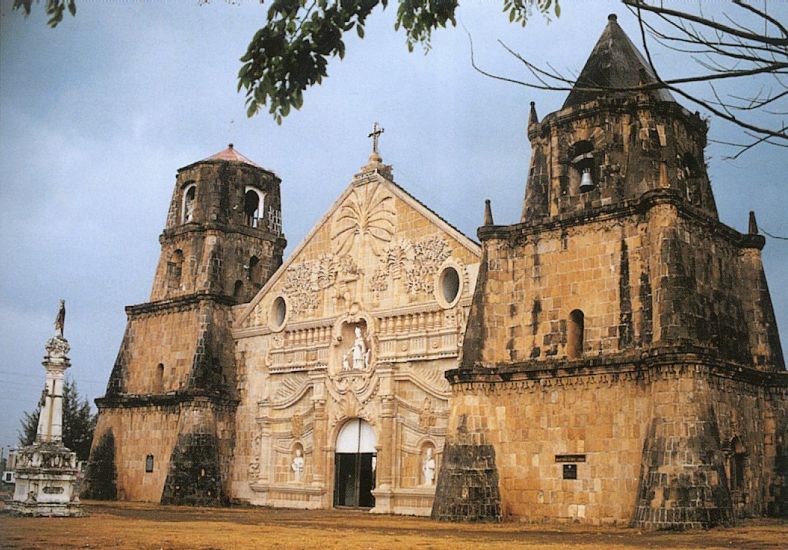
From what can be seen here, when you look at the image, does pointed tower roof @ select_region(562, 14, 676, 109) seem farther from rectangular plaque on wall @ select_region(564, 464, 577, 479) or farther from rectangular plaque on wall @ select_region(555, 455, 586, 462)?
rectangular plaque on wall @ select_region(564, 464, 577, 479)

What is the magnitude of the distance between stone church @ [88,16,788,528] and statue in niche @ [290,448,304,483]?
0.06 meters

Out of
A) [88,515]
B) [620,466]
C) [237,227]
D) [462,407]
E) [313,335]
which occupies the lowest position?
[88,515]

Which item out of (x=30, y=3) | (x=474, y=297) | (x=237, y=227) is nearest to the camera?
(x=30, y=3)

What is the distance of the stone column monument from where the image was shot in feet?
62.6

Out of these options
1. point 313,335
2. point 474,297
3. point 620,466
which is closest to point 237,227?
point 313,335

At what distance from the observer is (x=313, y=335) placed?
87.5 feet

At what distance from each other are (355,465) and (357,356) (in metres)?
3.07

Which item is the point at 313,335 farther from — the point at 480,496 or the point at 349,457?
the point at 480,496

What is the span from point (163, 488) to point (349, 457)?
6.43 meters

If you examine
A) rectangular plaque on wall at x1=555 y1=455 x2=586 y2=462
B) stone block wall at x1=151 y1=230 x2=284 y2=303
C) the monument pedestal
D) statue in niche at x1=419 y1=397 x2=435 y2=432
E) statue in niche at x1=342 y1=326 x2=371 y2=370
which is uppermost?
stone block wall at x1=151 y1=230 x2=284 y2=303

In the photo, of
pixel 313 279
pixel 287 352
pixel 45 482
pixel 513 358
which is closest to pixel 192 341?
pixel 287 352

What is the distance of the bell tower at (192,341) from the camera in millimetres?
27172

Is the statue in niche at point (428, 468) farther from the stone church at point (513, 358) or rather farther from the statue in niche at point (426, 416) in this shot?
the statue in niche at point (426, 416)

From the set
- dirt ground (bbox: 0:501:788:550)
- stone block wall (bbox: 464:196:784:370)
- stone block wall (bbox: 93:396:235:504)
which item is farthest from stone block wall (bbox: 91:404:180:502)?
stone block wall (bbox: 464:196:784:370)
